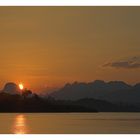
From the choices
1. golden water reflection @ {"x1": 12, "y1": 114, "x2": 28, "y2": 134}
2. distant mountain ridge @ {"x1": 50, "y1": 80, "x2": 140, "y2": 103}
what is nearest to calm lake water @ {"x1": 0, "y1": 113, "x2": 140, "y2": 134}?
golden water reflection @ {"x1": 12, "y1": 114, "x2": 28, "y2": 134}

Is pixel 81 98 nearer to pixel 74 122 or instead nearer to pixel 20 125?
pixel 74 122

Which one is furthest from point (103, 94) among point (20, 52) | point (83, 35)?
point (20, 52)

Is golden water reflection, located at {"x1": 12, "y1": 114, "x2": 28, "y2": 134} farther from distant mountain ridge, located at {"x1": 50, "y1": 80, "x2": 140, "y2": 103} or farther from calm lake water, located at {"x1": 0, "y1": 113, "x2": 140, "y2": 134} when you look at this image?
distant mountain ridge, located at {"x1": 50, "y1": 80, "x2": 140, "y2": 103}

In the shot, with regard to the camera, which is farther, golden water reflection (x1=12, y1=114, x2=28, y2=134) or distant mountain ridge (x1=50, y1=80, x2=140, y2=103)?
distant mountain ridge (x1=50, y1=80, x2=140, y2=103)

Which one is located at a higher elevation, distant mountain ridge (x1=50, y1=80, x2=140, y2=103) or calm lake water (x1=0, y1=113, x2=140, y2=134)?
distant mountain ridge (x1=50, y1=80, x2=140, y2=103)

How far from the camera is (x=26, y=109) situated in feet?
12.6

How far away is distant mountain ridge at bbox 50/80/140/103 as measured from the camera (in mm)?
3799

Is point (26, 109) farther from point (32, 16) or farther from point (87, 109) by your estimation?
point (32, 16)

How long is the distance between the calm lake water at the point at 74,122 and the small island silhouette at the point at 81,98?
56 mm

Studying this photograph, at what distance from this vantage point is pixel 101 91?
380cm

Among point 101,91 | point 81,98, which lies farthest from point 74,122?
point 101,91

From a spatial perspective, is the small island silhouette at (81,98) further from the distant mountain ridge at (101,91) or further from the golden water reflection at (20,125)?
the golden water reflection at (20,125)

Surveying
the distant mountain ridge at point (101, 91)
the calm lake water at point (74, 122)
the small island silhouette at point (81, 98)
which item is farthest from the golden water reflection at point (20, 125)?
the distant mountain ridge at point (101, 91)

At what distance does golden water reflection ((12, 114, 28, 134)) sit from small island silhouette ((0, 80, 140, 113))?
12 cm
